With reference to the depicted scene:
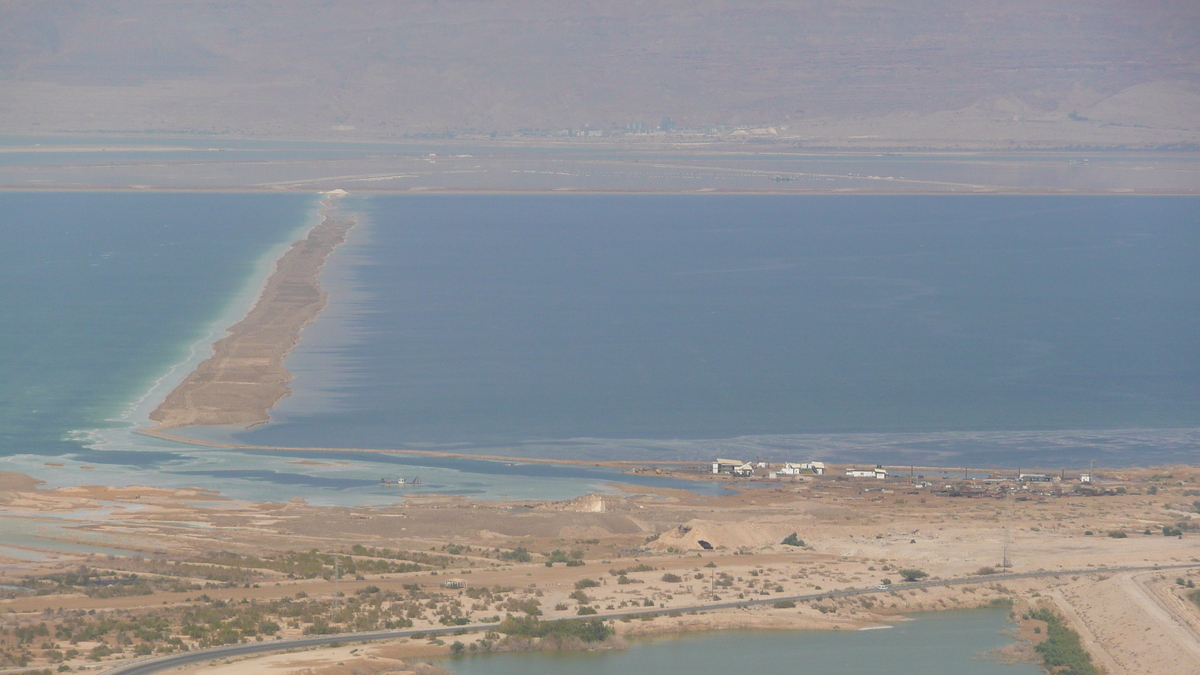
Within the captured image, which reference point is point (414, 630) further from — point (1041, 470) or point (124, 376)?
point (124, 376)

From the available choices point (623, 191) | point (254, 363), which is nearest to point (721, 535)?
point (254, 363)

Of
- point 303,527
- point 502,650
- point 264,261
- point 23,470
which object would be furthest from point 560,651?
point 264,261

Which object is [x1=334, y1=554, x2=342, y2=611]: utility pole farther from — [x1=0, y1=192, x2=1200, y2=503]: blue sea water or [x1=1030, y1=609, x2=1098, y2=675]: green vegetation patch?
[x1=1030, y1=609, x2=1098, y2=675]: green vegetation patch

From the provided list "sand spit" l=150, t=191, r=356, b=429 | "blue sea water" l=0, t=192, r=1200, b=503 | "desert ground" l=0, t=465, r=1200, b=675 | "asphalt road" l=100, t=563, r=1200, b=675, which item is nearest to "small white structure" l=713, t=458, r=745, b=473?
"desert ground" l=0, t=465, r=1200, b=675

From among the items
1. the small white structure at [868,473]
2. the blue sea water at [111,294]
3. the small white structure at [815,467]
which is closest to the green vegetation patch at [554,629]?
the small white structure at [868,473]

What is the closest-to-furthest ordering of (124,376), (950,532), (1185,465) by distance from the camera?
1. (950,532)
2. (1185,465)
3. (124,376)

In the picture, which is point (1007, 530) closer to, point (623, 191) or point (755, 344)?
point (755, 344)
